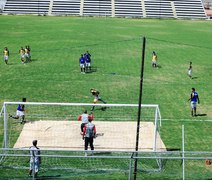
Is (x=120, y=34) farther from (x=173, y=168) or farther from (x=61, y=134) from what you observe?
(x=173, y=168)

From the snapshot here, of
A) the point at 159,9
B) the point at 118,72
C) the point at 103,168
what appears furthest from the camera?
the point at 159,9

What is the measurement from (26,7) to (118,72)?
53.3 m

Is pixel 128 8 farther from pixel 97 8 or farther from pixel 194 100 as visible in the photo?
pixel 194 100

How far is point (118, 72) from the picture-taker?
99.1 ft

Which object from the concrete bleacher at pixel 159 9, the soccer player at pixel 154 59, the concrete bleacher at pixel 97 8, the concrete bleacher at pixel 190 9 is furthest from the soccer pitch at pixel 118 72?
the concrete bleacher at pixel 190 9

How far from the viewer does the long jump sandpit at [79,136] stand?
16625mm

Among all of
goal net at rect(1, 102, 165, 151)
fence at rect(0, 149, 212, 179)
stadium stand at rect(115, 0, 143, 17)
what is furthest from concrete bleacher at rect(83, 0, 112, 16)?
fence at rect(0, 149, 212, 179)

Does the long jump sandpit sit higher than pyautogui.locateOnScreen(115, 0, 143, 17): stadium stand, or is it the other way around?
pyautogui.locateOnScreen(115, 0, 143, 17): stadium stand

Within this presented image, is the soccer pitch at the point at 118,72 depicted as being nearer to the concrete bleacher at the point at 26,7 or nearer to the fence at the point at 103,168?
the fence at the point at 103,168

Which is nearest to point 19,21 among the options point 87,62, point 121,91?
point 87,62

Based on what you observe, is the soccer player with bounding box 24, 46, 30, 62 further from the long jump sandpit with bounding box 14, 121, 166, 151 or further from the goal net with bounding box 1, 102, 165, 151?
the long jump sandpit with bounding box 14, 121, 166, 151

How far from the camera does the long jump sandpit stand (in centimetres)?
1662

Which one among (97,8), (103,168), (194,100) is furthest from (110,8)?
(103,168)

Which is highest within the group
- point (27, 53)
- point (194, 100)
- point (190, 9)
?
point (190, 9)
